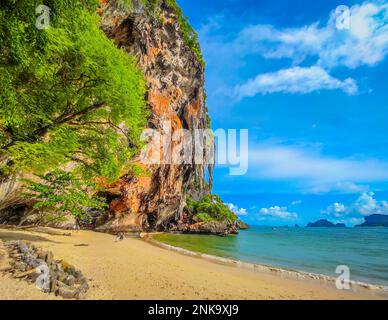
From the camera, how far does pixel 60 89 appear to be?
905 cm

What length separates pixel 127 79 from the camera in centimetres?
948

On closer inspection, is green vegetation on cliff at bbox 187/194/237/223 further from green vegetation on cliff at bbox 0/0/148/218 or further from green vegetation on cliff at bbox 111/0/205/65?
green vegetation on cliff at bbox 0/0/148/218

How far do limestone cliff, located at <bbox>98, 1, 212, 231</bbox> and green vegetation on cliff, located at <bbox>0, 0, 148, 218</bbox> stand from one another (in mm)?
26866

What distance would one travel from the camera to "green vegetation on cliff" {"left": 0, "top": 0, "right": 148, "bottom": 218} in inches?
253

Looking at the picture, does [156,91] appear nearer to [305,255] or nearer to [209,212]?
[305,255]

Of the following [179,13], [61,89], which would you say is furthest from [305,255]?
[179,13]

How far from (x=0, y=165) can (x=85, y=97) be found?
12.9 feet

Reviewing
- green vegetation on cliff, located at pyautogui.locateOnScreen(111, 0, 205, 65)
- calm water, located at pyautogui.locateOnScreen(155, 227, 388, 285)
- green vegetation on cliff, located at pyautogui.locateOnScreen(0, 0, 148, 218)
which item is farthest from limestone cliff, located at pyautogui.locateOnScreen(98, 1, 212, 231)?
green vegetation on cliff, located at pyautogui.locateOnScreen(0, 0, 148, 218)

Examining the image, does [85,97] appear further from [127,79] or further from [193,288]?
[193,288]

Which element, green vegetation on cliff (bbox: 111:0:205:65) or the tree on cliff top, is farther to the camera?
green vegetation on cliff (bbox: 111:0:205:65)

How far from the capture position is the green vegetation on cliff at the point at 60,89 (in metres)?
6.42

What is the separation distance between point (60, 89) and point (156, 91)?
36.0m
